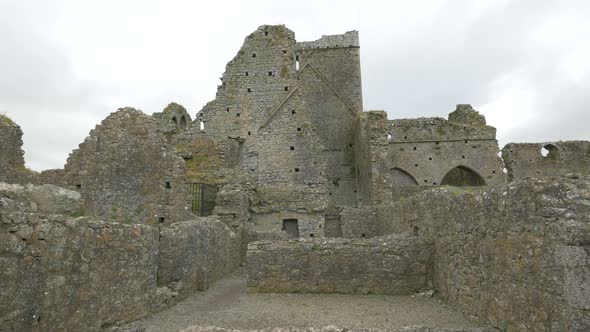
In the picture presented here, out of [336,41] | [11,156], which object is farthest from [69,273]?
[336,41]

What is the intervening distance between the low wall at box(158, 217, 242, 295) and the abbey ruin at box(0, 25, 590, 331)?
0.14ft

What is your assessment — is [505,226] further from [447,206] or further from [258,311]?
[258,311]

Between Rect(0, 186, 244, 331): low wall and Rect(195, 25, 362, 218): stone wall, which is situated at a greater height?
Rect(195, 25, 362, 218): stone wall

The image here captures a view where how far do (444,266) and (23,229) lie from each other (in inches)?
241

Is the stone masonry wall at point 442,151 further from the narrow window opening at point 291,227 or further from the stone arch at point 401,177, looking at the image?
the narrow window opening at point 291,227

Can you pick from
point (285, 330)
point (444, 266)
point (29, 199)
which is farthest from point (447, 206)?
point (29, 199)

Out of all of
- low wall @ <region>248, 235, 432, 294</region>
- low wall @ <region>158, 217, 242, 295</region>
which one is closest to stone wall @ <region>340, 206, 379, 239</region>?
low wall @ <region>158, 217, 242, 295</region>

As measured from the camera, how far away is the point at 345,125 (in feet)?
81.6

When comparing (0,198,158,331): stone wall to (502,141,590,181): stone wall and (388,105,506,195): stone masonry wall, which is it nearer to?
(388,105,506,195): stone masonry wall

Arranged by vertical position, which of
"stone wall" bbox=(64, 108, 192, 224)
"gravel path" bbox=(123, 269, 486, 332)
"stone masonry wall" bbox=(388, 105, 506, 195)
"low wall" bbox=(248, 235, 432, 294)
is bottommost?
"gravel path" bbox=(123, 269, 486, 332)

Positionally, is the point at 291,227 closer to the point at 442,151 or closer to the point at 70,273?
the point at 70,273

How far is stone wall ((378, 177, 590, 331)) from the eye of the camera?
3.37 meters

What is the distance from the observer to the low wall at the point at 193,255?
6.61m

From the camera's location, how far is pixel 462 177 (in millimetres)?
25594
